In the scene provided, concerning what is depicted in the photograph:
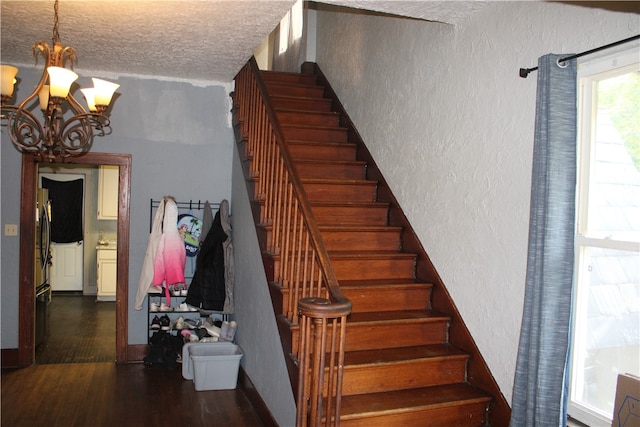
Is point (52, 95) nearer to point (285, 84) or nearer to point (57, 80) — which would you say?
point (57, 80)

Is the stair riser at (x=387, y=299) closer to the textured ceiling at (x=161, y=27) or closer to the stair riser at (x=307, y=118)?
the textured ceiling at (x=161, y=27)

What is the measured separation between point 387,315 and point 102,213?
6.07m

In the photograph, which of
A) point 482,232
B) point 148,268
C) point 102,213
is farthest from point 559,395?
point 102,213

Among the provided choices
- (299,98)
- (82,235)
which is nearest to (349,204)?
(299,98)

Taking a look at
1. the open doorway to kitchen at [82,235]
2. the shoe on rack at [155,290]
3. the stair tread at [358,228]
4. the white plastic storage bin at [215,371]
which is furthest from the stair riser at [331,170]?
the open doorway to kitchen at [82,235]

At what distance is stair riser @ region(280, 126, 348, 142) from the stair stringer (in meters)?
0.09

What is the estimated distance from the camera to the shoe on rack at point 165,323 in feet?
15.9

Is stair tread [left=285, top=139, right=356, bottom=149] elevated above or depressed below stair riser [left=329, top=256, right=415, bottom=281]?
above

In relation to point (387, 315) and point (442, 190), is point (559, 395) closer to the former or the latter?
point (387, 315)

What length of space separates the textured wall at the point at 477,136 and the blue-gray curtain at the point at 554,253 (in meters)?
0.30

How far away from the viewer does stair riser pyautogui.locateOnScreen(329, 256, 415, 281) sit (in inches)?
139

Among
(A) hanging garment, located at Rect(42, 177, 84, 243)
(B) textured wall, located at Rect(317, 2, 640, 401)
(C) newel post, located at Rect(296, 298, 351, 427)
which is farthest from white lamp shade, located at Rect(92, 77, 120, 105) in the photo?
(A) hanging garment, located at Rect(42, 177, 84, 243)

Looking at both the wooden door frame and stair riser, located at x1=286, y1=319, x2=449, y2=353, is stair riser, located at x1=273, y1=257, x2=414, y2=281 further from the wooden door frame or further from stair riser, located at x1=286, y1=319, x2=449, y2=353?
the wooden door frame

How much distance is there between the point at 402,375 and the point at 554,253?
1.19 m
